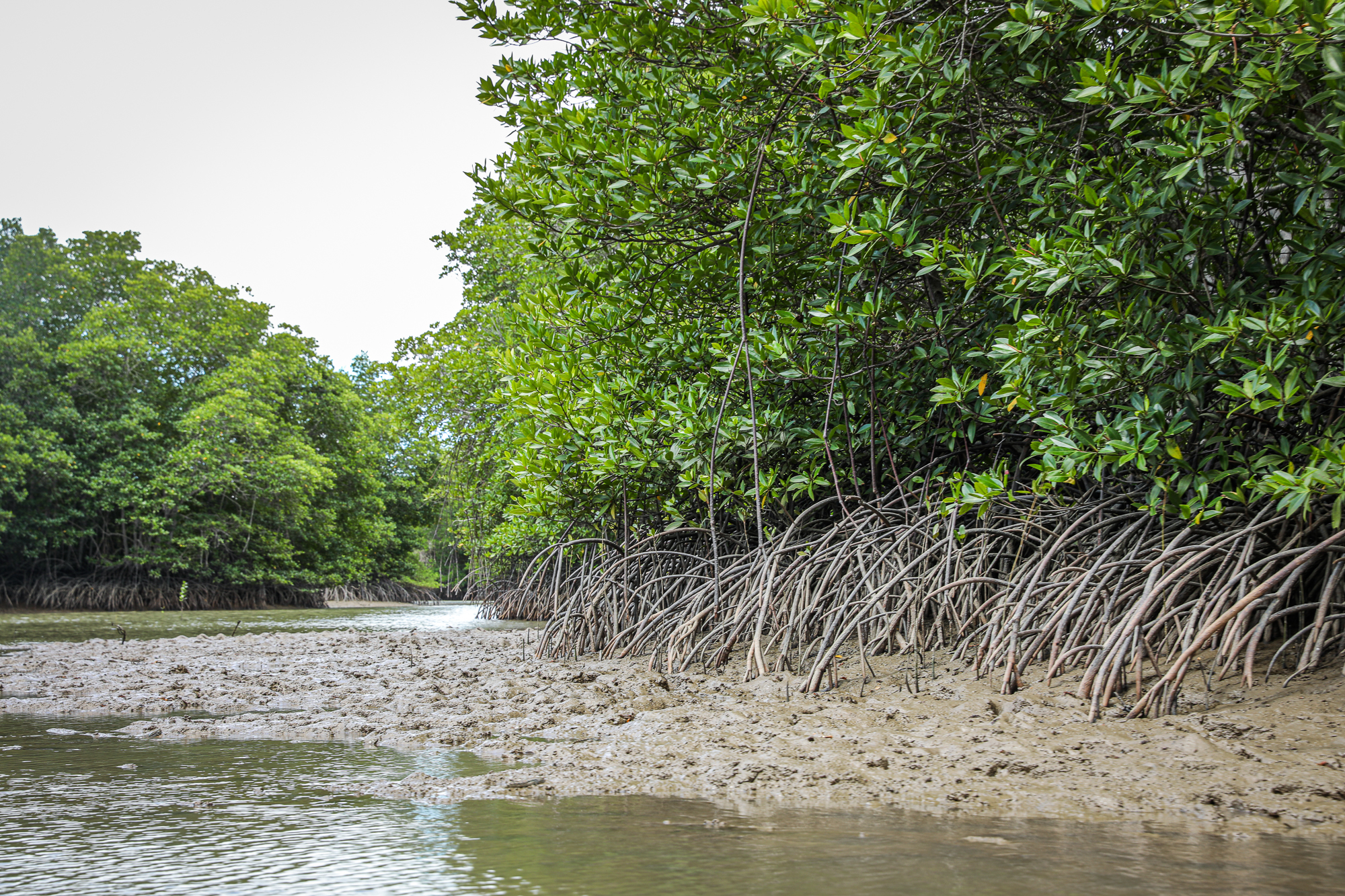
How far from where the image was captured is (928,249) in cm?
445

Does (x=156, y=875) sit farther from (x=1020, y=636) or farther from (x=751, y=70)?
(x=751, y=70)

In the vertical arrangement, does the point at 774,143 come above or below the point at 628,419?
above

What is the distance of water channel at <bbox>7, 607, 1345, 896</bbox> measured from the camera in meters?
1.89

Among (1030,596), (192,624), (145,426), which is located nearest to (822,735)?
(1030,596)

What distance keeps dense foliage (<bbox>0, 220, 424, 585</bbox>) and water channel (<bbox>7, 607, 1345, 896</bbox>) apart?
2049 cm

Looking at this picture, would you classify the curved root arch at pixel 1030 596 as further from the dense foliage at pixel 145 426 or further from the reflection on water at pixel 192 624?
the dense foliage at pixel 145 426

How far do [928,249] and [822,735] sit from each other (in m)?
2.41

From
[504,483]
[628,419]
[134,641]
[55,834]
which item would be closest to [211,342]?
[504,483]

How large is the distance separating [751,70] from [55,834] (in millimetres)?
4424

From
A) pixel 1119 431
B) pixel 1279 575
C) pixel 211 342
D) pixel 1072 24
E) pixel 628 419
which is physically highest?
pixel 211 342

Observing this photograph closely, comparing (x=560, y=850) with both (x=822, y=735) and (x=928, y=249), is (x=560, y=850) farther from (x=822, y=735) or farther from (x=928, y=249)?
(x=928, y=249)

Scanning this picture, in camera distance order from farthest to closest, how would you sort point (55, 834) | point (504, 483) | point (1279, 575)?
point (504, 483)
point (1279, 575)
point (55, 834)

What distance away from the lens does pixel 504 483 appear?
1506 centimetres

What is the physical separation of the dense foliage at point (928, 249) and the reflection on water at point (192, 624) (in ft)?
17.8
